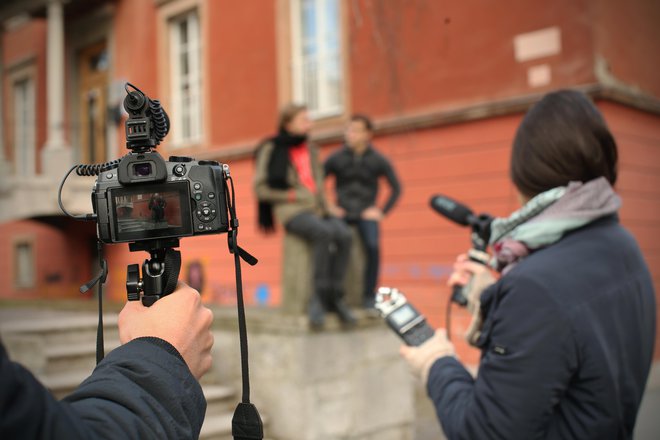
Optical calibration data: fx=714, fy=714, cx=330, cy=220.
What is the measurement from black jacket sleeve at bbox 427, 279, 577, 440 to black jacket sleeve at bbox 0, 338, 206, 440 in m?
0.75

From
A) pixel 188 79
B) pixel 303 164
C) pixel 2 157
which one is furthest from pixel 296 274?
pixel 2 157

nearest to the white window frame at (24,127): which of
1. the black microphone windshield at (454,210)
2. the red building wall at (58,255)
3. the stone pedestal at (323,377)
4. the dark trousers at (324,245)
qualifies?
the red building wall at (58,255)

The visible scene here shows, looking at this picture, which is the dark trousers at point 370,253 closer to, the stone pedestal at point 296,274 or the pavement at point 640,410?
the stone pedestal at point 296,274

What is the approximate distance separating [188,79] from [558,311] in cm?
991

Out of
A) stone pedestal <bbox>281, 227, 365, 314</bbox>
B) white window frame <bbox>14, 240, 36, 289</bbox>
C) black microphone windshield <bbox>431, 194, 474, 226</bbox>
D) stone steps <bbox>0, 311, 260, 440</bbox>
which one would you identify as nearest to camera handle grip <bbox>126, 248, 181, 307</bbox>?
black microphone windshield <bbox>431, 194, 474, 226</bbox>

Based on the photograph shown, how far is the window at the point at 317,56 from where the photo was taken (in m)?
9.53

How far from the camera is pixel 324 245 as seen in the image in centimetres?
502

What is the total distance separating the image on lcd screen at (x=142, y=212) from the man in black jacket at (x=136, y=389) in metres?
0.11

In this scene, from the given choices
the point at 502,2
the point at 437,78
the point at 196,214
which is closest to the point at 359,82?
the point at 437,78

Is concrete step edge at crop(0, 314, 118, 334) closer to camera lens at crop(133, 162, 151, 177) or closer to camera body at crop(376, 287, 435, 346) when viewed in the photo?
camera body at crop(376, 287, 435, 346)

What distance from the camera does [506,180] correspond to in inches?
296

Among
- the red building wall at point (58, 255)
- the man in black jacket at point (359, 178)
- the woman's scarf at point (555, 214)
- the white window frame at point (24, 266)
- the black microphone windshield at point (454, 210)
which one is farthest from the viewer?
the white window frame at point (24, 266)

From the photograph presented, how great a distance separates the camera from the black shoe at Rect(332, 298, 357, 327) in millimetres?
5043

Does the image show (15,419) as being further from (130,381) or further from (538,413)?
(538,413)
